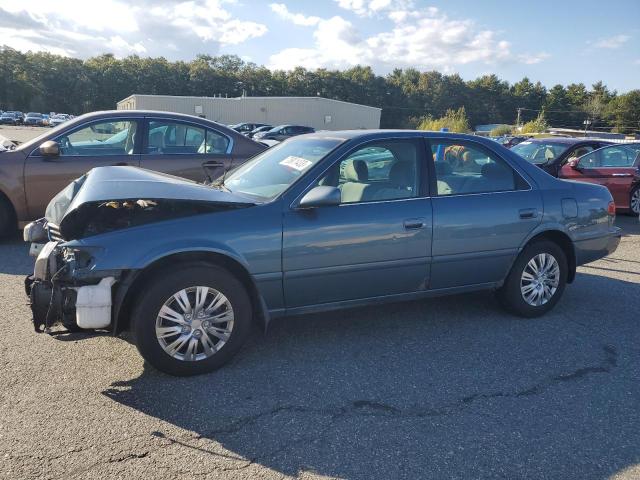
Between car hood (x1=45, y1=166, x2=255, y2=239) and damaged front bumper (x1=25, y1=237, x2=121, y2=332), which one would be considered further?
car hood (x1=45, y1=166, x2=255, y2=239)

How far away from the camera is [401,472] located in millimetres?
2469

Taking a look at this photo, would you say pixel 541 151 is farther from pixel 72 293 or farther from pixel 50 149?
pixel 72 293

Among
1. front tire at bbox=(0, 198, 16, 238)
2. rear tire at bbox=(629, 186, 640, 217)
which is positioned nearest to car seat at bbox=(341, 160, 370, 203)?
front tire at bbox=(0, 198, 16, 238)

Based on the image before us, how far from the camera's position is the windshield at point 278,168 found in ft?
12.5

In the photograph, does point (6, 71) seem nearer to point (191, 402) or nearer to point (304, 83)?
point (304, 83)

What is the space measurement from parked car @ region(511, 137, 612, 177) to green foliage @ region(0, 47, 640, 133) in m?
64.6

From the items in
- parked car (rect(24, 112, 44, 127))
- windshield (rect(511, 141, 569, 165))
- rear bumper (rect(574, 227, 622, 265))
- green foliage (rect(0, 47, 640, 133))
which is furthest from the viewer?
green foliage (rect(0, 47, 640, 133))

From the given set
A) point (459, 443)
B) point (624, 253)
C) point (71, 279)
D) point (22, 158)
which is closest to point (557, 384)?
point (459, 443)

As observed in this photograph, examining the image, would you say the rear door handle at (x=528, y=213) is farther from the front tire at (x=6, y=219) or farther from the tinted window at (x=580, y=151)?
the tinted window at (x=580, y=151)

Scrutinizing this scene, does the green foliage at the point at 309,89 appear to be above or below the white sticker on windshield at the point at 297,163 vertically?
above

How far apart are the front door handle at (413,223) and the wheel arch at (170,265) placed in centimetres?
122

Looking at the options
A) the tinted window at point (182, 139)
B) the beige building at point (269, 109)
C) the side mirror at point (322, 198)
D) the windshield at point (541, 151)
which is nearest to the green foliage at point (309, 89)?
the beige building at point (269, 109)

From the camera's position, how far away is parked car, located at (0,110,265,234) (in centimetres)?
621

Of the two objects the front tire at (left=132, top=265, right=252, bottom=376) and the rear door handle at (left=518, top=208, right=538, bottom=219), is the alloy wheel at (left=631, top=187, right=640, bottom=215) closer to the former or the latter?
the rear door handle at (left=518, top=208, right=538, bottom=219)
